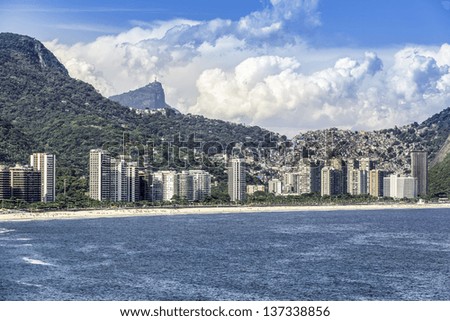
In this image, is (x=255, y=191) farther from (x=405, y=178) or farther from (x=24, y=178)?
(x=24, y=178)

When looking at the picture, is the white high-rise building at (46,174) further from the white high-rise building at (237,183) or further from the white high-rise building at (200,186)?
the white high-rise building at (237,183)

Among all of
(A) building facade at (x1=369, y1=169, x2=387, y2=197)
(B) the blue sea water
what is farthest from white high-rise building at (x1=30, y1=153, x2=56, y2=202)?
(A) building facade at (x1=369, y1=169, x2=387, y2=197)

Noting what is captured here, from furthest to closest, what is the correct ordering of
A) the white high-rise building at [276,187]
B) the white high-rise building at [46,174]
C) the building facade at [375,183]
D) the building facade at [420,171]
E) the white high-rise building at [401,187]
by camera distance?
the building facade at [420,171] < the building facade at [375,183] < the white high-rise building at [401,187] < the white high-rise building at [276,187] < the white high-rise building at [46,174]

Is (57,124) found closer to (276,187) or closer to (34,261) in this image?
(276,187)

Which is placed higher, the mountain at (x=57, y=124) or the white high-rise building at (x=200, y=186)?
the mountain at (x=57, y=124)

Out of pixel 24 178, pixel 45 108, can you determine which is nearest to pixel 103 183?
pixel 24 178

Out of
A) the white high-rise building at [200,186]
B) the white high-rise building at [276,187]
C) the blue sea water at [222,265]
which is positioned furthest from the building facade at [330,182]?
the blue sea water at [222,265]
